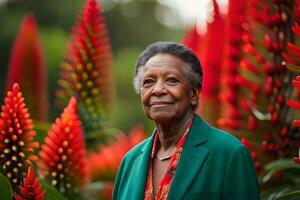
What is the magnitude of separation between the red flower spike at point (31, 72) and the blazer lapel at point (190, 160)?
9.71 ft

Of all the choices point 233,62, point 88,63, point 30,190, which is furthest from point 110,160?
point 30,190

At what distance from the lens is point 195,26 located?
6086 millimetres

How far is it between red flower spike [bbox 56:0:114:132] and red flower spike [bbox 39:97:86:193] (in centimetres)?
81

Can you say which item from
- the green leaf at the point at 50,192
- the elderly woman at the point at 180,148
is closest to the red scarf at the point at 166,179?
the elderly woman at the point at 180,148

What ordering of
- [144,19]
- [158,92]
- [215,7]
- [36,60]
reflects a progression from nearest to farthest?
[158,92]
[215,7]
[36,60]
[144,19]

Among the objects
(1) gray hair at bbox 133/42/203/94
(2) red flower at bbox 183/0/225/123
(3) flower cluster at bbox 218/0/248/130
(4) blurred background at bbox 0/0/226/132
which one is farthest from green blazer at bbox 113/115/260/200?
(4) blurred background at bbox 0/0/226/132

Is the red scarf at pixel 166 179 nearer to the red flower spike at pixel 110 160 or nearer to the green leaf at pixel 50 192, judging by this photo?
the green leaf at pixel 50 192

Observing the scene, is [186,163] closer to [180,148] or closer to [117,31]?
[180,148]

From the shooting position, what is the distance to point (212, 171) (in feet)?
10.9

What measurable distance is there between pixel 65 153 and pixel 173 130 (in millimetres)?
1181

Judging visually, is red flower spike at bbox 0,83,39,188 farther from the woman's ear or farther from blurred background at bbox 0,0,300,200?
the woman's ear

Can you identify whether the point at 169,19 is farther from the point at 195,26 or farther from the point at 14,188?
the point at 14,188

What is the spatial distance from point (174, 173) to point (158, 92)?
40 centimetres

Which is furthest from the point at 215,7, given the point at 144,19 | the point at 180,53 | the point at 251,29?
the point at 144,19
